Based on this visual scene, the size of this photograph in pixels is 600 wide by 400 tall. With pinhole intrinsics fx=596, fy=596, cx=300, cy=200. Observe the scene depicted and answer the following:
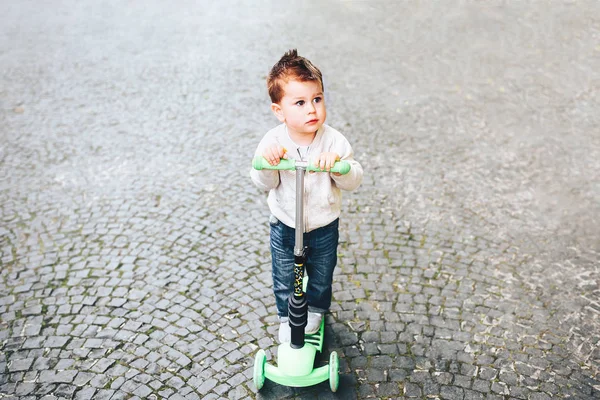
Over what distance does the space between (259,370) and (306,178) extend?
119 centimetres

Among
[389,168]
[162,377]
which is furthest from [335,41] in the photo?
[162,377]

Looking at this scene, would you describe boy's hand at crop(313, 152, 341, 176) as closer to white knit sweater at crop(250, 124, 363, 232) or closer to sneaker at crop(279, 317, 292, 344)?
white knit sweater at crop(250, 124, 363, 232)

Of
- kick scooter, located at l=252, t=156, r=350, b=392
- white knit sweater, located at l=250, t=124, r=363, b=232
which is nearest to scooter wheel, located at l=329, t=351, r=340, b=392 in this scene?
kick scooter, located at l=252, t=156, r=350, b=392

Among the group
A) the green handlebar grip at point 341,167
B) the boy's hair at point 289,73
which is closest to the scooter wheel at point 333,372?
the green handlebar grip at point 341,167

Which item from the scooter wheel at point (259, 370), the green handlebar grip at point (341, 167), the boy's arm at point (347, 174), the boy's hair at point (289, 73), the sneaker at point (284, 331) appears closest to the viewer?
the green handlebar grip at point (341, 167)

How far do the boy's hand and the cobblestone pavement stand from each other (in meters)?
1.48

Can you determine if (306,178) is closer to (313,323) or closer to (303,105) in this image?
(303,105)

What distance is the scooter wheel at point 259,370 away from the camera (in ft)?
11.7

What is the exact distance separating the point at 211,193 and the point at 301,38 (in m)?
4.37

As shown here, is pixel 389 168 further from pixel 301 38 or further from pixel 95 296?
pixel 301 38

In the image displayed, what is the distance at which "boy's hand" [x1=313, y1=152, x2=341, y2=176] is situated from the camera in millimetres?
3031

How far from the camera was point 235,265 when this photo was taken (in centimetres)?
477

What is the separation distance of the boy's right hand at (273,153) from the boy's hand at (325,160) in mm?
194

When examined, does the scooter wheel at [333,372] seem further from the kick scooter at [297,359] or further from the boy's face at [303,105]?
the boy's face at [303,105]
